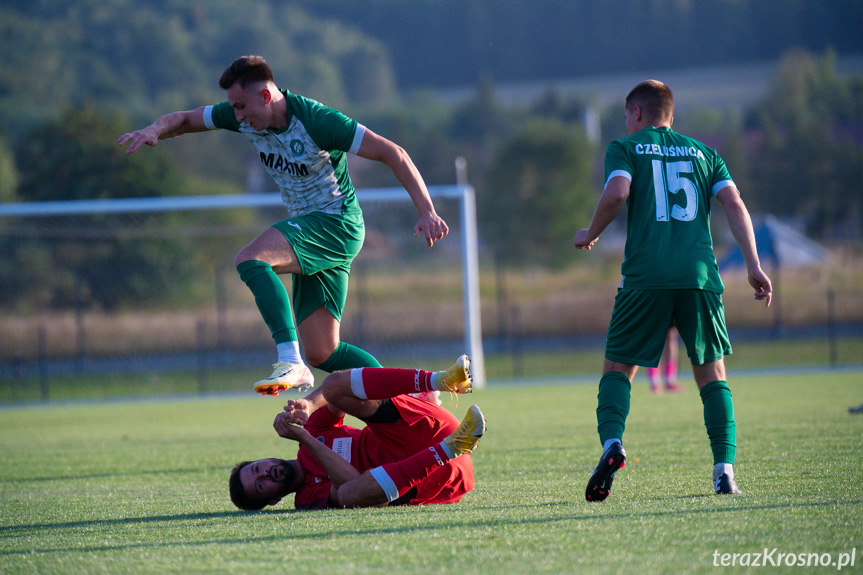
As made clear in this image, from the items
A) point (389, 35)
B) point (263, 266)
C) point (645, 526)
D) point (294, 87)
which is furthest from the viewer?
point (389, 35)

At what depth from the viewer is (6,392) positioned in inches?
738

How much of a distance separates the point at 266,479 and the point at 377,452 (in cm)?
57

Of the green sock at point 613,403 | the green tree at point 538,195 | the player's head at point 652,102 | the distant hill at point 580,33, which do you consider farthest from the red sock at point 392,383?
the distant hill at point 580,33

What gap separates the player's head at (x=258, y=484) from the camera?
4355 mm

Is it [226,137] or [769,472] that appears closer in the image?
[769,472]

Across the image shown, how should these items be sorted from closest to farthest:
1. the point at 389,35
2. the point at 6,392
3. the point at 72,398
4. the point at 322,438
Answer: the point at 322,438 → the point at 72,398 → the point at 6,392 → the point at 389,35

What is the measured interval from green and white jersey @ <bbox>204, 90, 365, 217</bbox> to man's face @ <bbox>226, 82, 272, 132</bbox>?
4.5 inches

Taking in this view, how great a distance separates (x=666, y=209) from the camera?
13.9 ft

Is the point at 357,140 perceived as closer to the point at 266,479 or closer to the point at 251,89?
the point at 251,89

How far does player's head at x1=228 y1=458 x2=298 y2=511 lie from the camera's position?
14.3ft

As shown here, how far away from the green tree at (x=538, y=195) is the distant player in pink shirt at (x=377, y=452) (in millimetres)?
39097

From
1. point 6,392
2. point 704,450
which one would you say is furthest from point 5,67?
point 704,450

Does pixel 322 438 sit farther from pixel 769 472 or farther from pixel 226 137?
pixel 226 137

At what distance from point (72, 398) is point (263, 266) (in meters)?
14.5
